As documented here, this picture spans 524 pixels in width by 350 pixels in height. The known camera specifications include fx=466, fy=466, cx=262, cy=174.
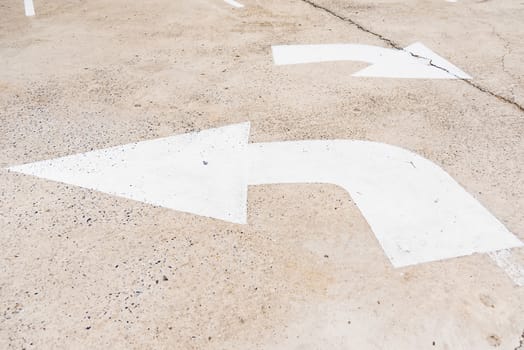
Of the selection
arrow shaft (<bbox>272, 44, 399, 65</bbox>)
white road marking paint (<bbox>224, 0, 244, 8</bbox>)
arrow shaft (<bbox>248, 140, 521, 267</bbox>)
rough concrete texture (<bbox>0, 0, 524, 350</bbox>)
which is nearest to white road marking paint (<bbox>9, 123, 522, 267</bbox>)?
arrow shaft (<bbox>248, 140, 521, 267</bbox>)

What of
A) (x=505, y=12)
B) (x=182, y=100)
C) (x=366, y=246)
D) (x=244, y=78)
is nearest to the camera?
(x=366, y=246)

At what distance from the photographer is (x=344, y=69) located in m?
6.02

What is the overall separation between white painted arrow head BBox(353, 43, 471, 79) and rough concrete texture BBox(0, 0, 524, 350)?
18 centimetres

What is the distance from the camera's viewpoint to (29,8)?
7867 mm

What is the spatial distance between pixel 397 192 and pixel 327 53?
3.01 meters

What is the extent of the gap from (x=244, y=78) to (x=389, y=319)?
3.59 meters

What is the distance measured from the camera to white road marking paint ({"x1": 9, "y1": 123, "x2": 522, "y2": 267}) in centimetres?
365

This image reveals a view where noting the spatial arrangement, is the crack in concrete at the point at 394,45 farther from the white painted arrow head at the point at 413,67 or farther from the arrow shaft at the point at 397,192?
the arrow shaft at the point at 397,192

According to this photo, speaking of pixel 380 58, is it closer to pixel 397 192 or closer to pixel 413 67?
pixel 413 67

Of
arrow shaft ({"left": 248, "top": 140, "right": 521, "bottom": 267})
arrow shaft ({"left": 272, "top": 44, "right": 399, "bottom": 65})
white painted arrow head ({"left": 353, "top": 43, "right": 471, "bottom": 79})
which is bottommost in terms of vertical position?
arrow shaft ({"left": 248, "top": 140, "right": 521, "bottom": 267})

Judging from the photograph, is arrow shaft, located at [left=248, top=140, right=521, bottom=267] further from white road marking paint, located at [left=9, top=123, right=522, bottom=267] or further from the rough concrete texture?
the rough concrete texture

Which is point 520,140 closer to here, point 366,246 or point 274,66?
point 366,246

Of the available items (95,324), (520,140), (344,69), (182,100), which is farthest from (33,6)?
(520,140)

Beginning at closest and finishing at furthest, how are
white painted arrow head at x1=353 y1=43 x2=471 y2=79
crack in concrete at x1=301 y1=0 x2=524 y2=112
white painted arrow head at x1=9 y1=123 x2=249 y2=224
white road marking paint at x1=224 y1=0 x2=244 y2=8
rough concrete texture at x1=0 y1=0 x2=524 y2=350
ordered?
rough concrete texture at x1=0 y1=0 x2=524 y2=350 → white painted arrow head at x1=9 y1=123 x2=249 y2=224 → crack in concrete at x1=301 y1=0 x2=524 y2=112 → white painted arrow head at x1=353 y1=43 x2=471 y2=79 → white road marking paint at x1=224 y1=0 x2=244 y2=8
